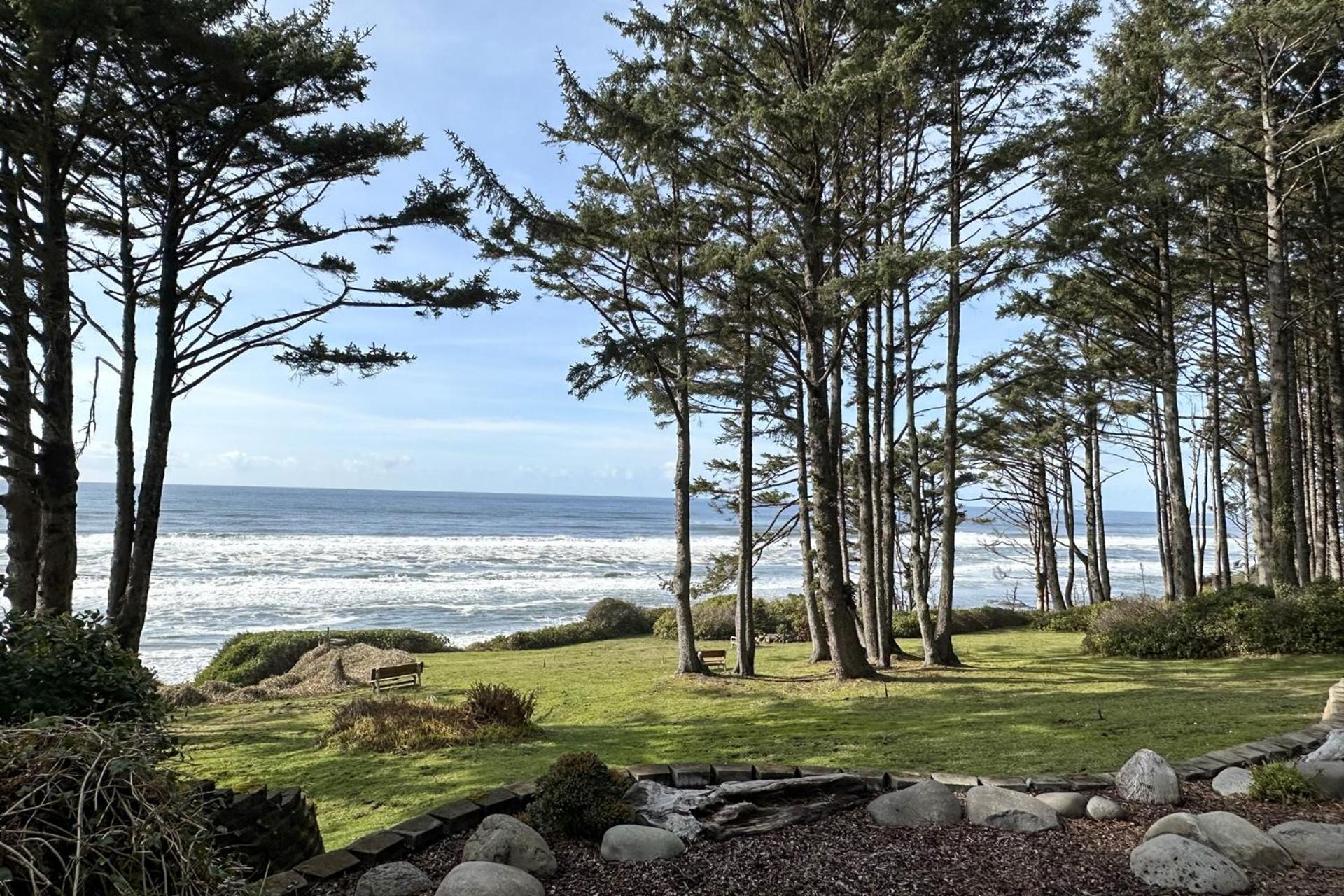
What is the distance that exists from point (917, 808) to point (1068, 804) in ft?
2.92

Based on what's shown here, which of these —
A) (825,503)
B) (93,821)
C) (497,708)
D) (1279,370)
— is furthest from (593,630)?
(93,821)

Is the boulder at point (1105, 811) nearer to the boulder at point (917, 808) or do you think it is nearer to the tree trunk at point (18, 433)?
the boulder at point (917, 808)

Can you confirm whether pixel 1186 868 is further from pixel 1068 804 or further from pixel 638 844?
pixel 638 844

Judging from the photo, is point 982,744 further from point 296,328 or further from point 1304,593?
point 296,328

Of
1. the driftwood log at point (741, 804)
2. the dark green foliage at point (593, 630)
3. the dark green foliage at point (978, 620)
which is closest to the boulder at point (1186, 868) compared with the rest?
the driftwood log at point (741, 804)

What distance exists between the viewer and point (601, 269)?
1145cm

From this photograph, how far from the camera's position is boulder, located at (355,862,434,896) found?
10.4 feet

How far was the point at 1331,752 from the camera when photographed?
4594 mm

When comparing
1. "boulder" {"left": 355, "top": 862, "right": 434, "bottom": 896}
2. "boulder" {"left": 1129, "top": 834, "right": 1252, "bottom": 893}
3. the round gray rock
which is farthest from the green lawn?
the round gray rock

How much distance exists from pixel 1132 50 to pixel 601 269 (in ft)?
33.6

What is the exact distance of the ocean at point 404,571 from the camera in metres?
22.4

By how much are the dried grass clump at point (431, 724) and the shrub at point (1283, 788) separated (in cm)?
604

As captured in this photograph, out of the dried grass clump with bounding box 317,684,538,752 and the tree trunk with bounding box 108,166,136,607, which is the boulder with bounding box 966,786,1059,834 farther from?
the tree trunk with bounding box 108,166,136,607

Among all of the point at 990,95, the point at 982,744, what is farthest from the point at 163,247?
the point at 990,95
